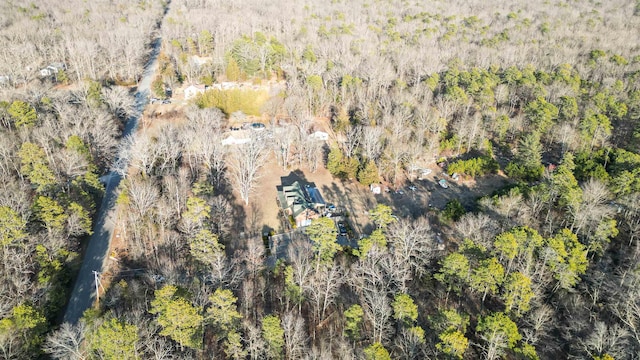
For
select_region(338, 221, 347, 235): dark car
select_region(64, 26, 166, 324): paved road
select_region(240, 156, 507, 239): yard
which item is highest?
select_region(64, 26, 166, 324): paved road

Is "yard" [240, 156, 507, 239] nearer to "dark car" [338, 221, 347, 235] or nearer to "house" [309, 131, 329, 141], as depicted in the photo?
"dark car" [338, 221, 347, 235]

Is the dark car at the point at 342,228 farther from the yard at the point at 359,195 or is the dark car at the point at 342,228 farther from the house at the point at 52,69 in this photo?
the house at the point at 52,69

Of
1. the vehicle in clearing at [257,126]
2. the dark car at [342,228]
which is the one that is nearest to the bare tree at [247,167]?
the vehicle in clearing at [257,126]

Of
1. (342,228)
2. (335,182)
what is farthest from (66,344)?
(335,182)

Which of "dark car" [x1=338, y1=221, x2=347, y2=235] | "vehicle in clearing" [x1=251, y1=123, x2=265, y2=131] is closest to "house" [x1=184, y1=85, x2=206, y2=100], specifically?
"vehicle in clearing" [x1=251, y1=123, x2=265, y2=131]

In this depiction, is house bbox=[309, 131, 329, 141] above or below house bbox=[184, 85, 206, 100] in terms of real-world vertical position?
below

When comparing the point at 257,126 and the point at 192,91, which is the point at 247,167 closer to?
the point at 257,126
